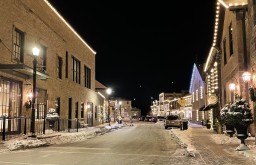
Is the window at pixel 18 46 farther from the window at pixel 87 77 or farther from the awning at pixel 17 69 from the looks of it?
the window at pixel 87 77

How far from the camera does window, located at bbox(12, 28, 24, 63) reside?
22.4 meters

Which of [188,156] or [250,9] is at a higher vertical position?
[250,9]

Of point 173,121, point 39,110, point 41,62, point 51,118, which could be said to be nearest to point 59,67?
point 41,62

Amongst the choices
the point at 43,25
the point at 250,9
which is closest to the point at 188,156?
the point at 250,9

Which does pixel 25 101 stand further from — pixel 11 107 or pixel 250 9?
pixel 250 9

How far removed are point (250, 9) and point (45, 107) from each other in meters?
16.9

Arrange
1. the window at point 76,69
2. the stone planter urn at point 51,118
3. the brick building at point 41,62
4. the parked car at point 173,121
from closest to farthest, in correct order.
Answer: the brick building at point 41,62 < the stone planter urn at point 51,118 < the window at point 76,69 < the parked car at point 173,121

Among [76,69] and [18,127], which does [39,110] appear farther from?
[76,69]

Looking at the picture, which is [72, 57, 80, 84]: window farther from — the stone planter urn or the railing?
the stone planter urn

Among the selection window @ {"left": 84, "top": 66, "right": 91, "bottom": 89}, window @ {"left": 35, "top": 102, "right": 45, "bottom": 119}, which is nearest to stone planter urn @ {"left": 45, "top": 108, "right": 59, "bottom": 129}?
window @ {"left": 35, "top": 102, "right": 45, "bottom": 119}

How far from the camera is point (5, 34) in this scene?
20.8 meters

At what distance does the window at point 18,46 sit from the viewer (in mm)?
22409

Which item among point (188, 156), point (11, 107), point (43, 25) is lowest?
point (188, 156)

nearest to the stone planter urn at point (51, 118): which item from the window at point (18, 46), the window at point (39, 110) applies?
the window at point (39, 110)
